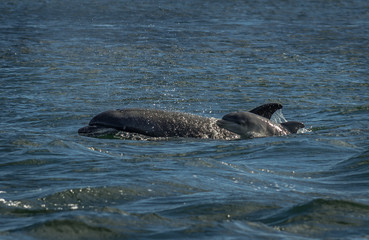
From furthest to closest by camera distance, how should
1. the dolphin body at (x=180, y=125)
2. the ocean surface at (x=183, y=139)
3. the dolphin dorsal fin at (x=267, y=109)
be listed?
the dolphin dorsal fin at (x=267, y=109)
the dolphin body at (x=180, y=125)
the ocean surface at (x=183, y=139)

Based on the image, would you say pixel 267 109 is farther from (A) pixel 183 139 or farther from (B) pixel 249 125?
(A) pixel 183 139

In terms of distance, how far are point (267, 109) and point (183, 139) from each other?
1664 mm

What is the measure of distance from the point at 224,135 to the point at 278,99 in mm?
5723

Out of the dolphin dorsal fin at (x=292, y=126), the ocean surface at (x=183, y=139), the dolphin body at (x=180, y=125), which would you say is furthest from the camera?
the dolphin dorsal fin at (x=292, y=126)

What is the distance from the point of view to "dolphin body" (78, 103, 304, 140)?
476 inches

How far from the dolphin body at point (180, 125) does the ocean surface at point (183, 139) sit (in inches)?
9.4

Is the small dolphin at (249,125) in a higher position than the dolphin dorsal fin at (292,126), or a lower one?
higher

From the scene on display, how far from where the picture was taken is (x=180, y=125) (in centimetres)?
1237

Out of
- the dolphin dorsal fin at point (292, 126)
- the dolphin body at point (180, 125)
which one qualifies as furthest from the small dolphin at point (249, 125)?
the dolphin dorsal fin at point (292, 126)

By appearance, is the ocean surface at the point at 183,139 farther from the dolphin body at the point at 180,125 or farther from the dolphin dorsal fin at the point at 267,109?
the dolphin dorsal fin at the point at 267,109

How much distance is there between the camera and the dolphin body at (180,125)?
39.7 feet

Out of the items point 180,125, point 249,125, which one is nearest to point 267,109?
point 249,125

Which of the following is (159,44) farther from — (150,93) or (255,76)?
(150,93)

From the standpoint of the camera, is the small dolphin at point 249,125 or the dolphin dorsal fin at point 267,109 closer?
the small dolphin at point 249,125
